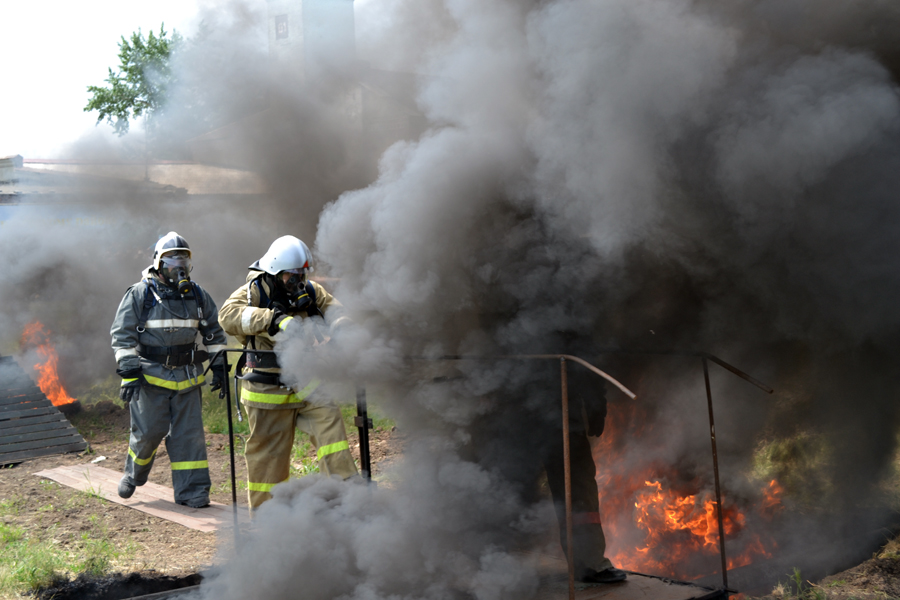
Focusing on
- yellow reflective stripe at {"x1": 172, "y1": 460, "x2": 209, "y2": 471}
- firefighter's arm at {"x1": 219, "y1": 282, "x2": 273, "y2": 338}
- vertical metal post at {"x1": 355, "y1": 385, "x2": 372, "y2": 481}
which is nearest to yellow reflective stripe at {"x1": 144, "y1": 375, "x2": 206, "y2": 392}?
yellow reflective stripe at {"x1": 172, "y1": 460, "x2": 209, "y2": 471}

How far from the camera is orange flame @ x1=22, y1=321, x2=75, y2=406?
29.6 feet

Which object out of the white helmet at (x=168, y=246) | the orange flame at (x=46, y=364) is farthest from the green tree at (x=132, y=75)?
the white helmet at (x=168, y=246)

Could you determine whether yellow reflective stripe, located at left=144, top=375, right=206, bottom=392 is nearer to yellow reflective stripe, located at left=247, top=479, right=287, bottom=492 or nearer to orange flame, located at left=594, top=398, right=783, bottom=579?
yellow reflective stripe, located at left=247, top=479, right=287, bottom=492

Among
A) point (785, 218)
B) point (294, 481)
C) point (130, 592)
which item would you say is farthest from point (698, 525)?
point (130, 592)

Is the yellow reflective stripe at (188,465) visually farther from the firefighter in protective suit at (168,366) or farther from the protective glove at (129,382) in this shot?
the protective glove at (129,382)

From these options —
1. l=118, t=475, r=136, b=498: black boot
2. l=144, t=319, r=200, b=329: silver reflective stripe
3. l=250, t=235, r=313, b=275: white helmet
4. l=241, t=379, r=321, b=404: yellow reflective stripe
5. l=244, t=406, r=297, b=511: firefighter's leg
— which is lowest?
l=118, t=475, r=136, b=498: black boot

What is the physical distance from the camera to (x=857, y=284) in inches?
151

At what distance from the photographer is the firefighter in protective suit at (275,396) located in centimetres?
443

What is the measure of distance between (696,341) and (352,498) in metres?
2.14

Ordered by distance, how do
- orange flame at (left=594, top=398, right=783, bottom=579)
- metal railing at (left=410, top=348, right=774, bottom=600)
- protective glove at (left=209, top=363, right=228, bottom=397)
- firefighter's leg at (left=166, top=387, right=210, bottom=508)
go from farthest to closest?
1. firefighter's leg at (left=166, top=387, right=210, bottom=508)
2. protective glove at (left=209, top=363, right=228, bottom=397)
3. orange flame at (left=594, top=398, right=783, bottom=579)
4. metal railing at (left=410, top=348, right=774, bottom=600)

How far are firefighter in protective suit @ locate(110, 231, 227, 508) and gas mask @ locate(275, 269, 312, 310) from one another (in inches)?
53.6

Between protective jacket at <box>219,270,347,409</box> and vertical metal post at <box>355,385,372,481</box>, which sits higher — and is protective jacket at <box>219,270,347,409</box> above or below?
above

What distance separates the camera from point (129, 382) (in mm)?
5434

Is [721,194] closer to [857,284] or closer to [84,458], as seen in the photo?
[857,284]
